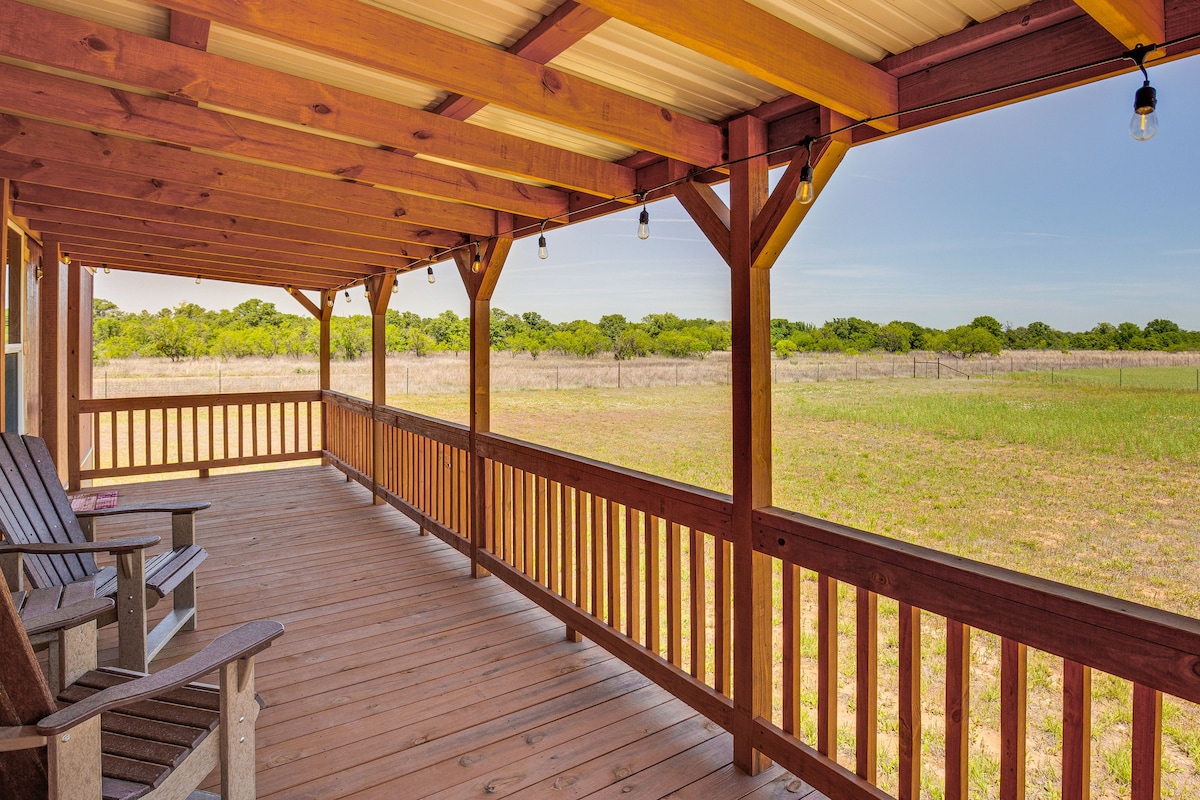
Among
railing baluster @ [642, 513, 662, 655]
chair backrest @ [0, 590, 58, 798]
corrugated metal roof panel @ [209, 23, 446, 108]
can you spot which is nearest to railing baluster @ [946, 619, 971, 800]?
railing baluster @ [642, 513, 662, 655]

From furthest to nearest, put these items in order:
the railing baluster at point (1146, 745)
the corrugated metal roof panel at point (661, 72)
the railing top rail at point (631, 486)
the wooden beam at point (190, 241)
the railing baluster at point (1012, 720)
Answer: the wooden beam at point (190, 241), the railing top rail at point (631, 486), the corrugated metal roof panel at point (661, 72), the railing baluster at point (1012, 720), the railing baluster at point (1146, 745)

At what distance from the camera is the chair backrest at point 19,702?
4.03 ft

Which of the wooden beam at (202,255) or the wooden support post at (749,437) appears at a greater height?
the wooden beam at (202,255)

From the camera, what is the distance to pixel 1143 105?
1239 mm

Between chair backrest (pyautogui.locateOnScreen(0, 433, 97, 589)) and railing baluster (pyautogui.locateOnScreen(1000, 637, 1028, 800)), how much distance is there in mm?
3417

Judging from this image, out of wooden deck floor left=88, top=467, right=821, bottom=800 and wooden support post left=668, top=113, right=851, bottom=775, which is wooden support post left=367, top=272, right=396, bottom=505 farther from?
wooden support post left=668, top=113, right=851, bottom=775

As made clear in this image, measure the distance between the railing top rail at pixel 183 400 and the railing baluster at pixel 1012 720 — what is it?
7357 millimetres

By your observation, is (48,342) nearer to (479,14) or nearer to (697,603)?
(479,14)

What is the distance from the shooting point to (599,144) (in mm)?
2602

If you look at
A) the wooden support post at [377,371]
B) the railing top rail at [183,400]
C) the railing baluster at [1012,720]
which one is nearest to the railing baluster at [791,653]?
the railing baluster at [1012,720]

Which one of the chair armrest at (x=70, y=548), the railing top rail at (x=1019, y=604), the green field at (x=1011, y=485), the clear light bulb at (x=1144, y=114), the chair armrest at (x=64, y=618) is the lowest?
the green field at (x=1011, y=485)

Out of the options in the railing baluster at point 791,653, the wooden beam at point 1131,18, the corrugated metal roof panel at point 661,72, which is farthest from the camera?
the railing baluster at point 791,653

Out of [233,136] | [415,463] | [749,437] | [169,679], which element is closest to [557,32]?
[749,437]

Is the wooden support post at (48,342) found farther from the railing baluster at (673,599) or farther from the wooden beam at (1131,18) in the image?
the wooden beam at (1131,18)
